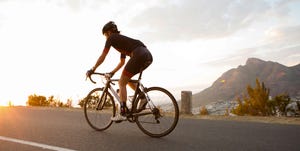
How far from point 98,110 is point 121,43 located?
1.76m

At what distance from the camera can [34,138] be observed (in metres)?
5.80

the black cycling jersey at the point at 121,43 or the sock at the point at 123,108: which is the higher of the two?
the black cycling jersey at the point at 121,43

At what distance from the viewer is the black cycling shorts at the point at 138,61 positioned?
5852mm

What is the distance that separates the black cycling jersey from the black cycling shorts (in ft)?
0.45

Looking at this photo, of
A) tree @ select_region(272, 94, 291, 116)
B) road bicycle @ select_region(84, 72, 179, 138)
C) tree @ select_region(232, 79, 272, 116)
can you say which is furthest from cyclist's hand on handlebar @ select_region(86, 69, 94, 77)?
tree @ select_region(232, 79, 272, 116)

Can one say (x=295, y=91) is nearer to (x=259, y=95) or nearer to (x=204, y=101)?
(x=204, y=101)

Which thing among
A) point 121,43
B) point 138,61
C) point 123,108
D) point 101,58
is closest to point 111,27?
point 121,43

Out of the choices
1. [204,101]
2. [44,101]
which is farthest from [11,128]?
[204,101]

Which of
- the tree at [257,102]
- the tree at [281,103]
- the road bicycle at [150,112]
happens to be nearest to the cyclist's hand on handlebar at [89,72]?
the road bicycle at [150,112]

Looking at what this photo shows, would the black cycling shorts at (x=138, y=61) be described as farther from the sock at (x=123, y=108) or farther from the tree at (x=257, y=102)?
the tree at (x=257, y=102)

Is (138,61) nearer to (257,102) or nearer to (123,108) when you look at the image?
(123,108)

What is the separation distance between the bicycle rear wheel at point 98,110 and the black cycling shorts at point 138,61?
36.6 inches

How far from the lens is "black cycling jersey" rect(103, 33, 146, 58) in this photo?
5.98 m

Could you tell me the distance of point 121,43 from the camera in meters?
Result: 6.01
